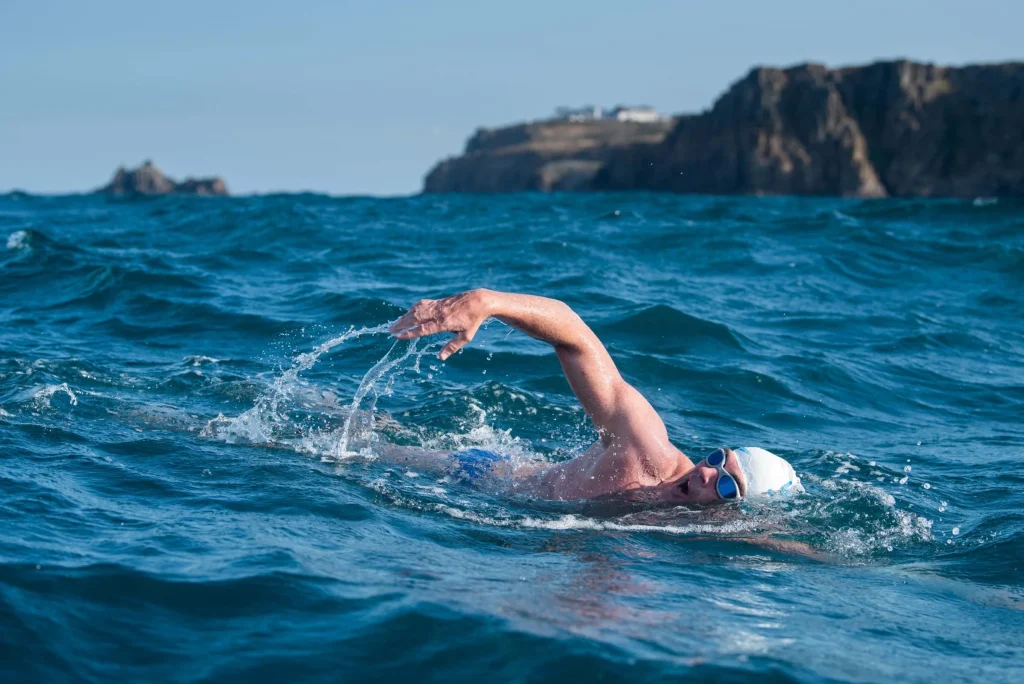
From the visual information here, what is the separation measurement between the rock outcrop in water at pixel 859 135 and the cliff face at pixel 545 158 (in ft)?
48.5

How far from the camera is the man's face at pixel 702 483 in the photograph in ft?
19.7

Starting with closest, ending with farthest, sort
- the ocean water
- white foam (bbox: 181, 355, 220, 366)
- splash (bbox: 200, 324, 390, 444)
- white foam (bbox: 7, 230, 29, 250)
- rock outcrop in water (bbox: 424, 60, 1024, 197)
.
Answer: the ocean water → splash (bbox: 200, 324, 390, 444) → white foam (bbox: 181, 355, 220, 366) → white foam (bbox: 7, 230, 29, 250) → rock outcrop in water (bbox: 424, 60, 1024, 197)

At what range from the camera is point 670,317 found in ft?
41.7

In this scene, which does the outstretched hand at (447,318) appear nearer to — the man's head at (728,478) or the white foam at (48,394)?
the man's head at (728,478)

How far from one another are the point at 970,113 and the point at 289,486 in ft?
253

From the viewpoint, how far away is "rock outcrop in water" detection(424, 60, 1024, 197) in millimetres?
72188

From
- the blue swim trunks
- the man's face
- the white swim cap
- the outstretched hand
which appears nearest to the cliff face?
the blue swim trunks

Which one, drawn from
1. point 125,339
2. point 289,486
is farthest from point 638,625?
point 125,339

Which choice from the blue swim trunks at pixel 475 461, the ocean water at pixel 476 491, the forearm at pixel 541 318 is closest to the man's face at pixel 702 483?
the ocean water at pixel 476 491

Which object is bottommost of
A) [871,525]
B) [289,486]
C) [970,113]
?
[871,525]

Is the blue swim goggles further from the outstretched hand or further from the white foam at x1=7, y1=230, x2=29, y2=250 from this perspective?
the white foam at x1=7, y1=230, x2=29, y2=250

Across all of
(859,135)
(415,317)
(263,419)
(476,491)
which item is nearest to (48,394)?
(263,419)

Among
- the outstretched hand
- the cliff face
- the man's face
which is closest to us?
the outstretched hand

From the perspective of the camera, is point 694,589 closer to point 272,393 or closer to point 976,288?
point 272,393
